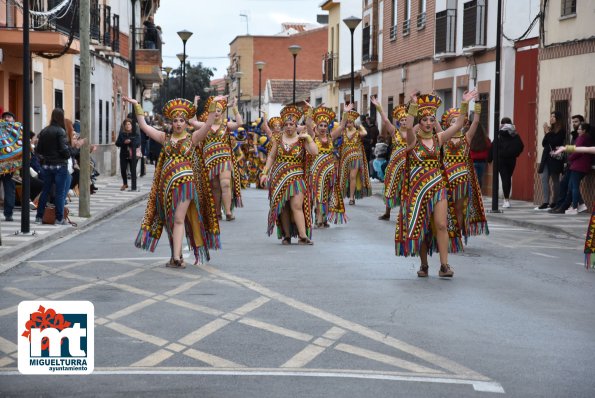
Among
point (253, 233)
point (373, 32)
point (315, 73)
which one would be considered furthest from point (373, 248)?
point (315, 73)

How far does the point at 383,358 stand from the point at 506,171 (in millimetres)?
16319

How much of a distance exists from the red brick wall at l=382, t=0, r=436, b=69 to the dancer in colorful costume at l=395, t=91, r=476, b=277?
2440 cm

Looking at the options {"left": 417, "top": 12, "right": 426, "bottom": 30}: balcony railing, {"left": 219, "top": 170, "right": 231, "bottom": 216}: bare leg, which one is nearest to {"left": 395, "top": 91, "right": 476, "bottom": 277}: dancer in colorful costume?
{"left": 219, "top": 170, "right": 231, "bottom": 216}: bare leg

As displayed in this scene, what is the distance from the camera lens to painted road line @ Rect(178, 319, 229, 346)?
7.64 meters

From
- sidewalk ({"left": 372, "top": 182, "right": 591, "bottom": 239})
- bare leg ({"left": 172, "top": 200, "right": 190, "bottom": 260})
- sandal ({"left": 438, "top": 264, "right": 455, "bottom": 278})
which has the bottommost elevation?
sidewalk ({"left": 372, "top": 182, "right": 591, "bottom": 239})

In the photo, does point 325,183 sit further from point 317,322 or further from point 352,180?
point 317,322

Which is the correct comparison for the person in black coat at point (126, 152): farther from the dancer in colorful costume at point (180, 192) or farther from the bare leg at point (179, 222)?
the bare leg at point (179, 222)

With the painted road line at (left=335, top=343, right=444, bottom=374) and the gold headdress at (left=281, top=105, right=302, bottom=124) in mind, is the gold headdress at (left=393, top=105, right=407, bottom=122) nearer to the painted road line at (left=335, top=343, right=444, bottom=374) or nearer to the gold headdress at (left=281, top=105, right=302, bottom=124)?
the gold headdress at (left=281, top=105, right=302, bottom=124)

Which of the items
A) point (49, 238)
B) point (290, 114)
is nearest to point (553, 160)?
point (290, 114)

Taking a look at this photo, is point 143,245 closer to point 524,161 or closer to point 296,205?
point 296,205

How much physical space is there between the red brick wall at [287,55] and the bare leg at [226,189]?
69.9m

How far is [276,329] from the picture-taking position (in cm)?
810

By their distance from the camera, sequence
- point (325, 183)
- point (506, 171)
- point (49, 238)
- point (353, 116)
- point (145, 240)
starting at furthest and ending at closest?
point (506, 171)
point (353, 116)
point (325, 183)
point (49, 238)
point (145, 240)

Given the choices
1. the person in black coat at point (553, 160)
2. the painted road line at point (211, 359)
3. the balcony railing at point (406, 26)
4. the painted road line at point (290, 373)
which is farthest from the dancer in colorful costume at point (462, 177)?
the balcony railing at point (406, 26)
